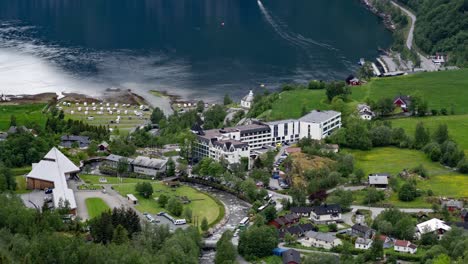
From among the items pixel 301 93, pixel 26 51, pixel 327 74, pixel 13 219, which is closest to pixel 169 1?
pixel 26 51

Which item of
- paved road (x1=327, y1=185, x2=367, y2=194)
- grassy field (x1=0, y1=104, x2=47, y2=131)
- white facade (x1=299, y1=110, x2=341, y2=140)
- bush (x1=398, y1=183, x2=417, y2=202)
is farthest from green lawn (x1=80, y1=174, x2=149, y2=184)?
bush (x1=398, y1=183, x2=417, y2=202)

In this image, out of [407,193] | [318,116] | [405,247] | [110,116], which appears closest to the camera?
[405,247]

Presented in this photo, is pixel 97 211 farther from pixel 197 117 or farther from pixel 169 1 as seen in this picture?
pixel 169 1

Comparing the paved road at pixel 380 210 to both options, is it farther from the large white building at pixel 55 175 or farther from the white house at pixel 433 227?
the large white building at pixel 55 175

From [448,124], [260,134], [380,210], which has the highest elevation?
[448,124]

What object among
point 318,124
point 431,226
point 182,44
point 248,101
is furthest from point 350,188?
point 182,44

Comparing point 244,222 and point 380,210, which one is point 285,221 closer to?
point 244,222

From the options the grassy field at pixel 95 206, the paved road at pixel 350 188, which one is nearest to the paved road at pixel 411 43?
the paved road at pixel 350 188
